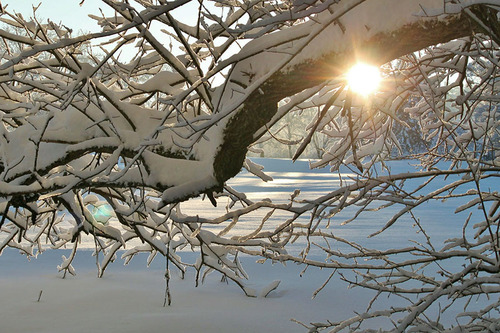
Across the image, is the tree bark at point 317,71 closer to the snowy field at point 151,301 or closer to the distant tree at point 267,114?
the distant tree at point 267,114

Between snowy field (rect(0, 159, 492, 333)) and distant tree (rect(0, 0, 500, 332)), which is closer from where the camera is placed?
distant tree (rect(0, 0, 500, 332))

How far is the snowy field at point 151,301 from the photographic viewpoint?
489 cm

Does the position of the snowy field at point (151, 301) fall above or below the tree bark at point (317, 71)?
below

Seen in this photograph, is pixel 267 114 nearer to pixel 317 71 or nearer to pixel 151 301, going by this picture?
pixel 317 71

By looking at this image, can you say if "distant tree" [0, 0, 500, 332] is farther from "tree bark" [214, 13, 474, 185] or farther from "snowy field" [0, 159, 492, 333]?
"snowy field" [0, 159, 492, 333]

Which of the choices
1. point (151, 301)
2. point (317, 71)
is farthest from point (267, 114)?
point (151, 301)

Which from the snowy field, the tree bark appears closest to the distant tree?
the tree bark

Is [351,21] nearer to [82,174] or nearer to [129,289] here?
[82,174]

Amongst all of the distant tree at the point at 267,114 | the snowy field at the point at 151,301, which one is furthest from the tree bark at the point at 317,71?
the snowy field at the point at 151,301

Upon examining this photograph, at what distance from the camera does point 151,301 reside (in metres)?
5.80

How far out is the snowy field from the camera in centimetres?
489

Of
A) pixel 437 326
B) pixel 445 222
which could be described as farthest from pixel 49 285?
pixel 445 222

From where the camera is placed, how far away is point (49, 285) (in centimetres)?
668

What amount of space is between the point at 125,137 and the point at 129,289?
351 centimetres
